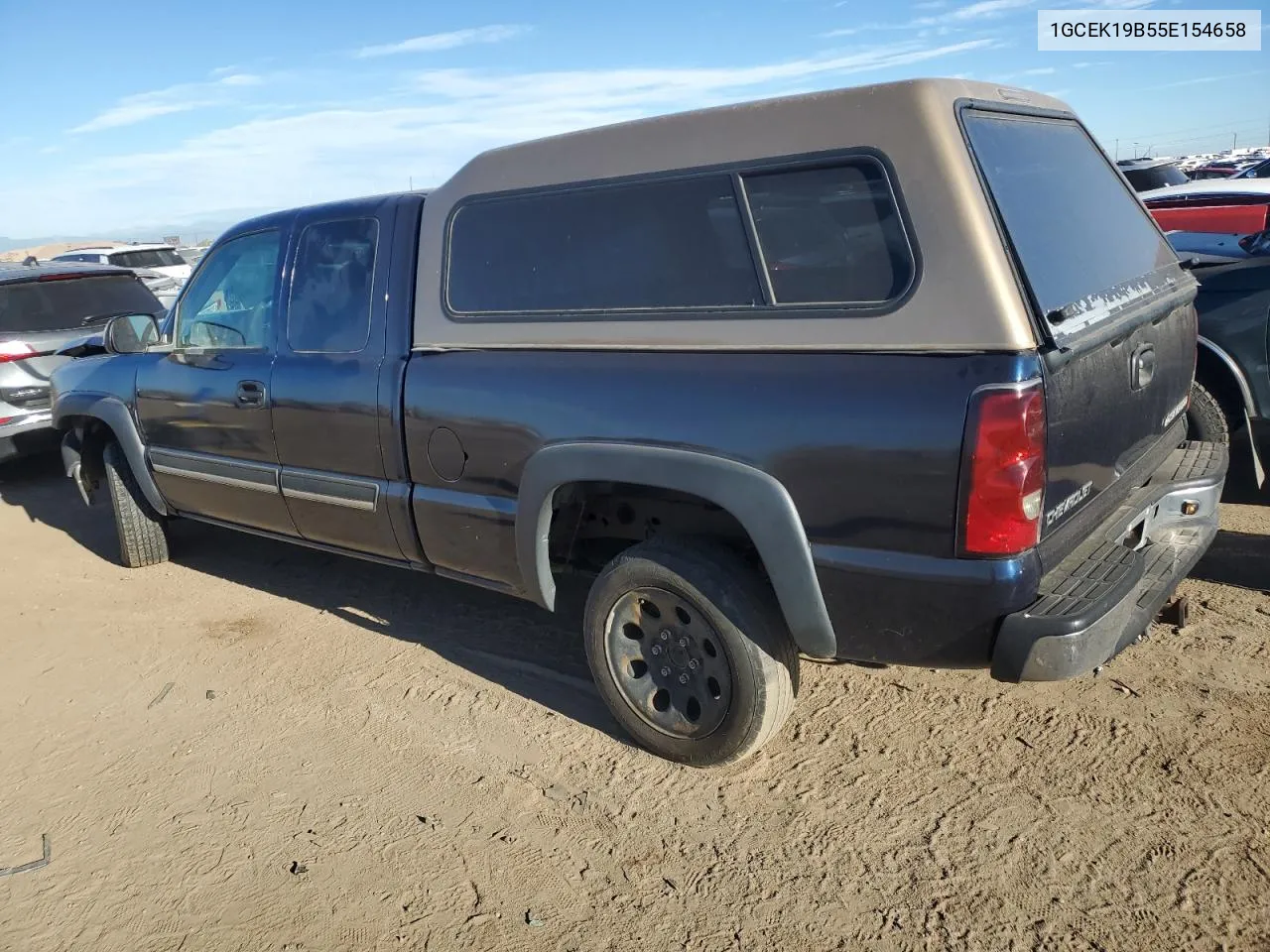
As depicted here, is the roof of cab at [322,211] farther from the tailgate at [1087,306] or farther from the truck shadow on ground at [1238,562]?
the truck shadow on ground at [1238,562]

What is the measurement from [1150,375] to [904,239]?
3.70 feet

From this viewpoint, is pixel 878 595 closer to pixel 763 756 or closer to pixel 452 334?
pixel 763 756

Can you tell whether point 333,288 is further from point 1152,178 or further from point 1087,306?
point 1152,178

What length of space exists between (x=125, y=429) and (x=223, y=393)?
1.03 m

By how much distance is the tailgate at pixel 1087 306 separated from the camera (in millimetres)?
2496

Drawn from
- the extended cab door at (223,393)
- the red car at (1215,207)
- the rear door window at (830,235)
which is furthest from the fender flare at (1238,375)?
the red car at (1215,207)

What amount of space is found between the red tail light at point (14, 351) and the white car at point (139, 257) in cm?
1106

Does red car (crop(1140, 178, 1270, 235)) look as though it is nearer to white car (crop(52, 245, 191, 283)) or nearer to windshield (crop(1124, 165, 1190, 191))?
windshield (crop(1124, 165, 1190, 191))

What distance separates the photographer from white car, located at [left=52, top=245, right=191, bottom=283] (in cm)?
1759

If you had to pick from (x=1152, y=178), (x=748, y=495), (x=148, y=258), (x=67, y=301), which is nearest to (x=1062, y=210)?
(x=748, y=495)

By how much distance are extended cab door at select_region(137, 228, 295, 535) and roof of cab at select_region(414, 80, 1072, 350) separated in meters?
1.50

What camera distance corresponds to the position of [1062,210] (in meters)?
2.93

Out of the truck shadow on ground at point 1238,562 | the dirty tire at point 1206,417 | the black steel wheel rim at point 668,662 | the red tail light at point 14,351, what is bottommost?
the truck shadow on ground at point 1238,562

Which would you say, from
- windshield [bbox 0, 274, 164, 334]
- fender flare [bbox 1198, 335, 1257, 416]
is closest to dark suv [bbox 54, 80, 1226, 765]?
fender flare [bbox 1198, 335, 1257, 416]
